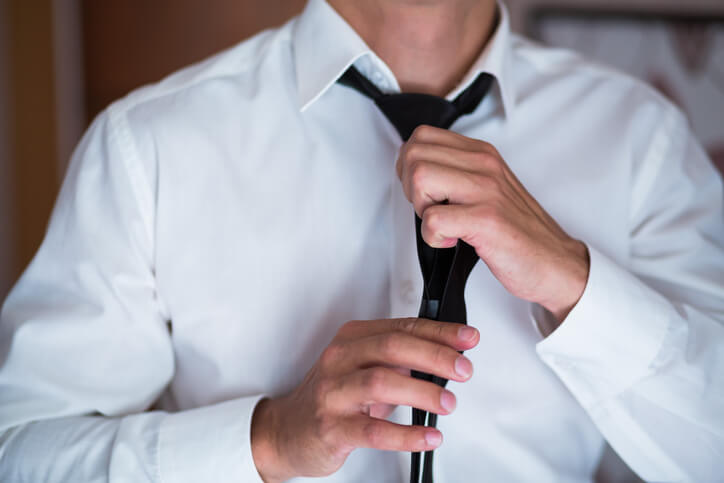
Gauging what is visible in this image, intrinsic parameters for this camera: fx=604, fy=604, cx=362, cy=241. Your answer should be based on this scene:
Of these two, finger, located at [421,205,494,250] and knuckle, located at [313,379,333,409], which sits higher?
finger, located at [421,205,494,250]

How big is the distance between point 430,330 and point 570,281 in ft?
0.60

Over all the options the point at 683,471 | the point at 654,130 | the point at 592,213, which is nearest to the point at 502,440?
the point at 683,471

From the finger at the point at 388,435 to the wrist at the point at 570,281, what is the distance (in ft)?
0.67

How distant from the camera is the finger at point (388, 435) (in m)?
0.48

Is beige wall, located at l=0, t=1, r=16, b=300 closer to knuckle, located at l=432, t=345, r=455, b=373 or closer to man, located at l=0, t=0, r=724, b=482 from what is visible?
man, located at l=0, t=0, r=724, b=482

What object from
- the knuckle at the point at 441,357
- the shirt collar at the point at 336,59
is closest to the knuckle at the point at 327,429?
the knuckle at the point at 441,357

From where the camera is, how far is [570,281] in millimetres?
597

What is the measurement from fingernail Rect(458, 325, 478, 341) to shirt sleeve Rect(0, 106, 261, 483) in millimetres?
267

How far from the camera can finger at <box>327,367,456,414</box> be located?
48 cm

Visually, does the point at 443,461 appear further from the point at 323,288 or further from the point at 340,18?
the point at 340,18

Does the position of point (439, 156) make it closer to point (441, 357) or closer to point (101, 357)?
point (441, 357)

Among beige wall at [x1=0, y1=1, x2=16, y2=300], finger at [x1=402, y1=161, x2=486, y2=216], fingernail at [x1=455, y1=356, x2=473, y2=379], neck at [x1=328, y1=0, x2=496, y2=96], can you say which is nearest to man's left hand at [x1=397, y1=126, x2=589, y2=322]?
finger at [x1=402, y1=161, x2=486, y2=216]

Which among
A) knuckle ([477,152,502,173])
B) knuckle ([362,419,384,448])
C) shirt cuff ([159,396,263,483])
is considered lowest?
shirt cuff ([159,396,263,483])

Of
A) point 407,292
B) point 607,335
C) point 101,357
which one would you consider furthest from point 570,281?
point 101,357
